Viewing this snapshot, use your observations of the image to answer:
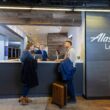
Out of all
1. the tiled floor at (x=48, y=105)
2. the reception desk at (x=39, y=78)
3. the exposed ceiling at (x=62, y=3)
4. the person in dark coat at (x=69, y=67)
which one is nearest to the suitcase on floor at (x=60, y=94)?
the tiled floor at (x=48, y=105)

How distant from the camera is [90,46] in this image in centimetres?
611

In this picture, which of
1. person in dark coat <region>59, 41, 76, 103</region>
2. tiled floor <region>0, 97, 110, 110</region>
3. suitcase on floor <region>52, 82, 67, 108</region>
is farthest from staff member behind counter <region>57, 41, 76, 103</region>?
tiled floor <region>0, 97, 110, 110</region>

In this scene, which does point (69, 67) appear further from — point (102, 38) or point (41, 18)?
point (41, 18)

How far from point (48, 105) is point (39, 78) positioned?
1.07 m

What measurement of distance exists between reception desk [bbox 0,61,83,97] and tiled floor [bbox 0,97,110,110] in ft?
1.07

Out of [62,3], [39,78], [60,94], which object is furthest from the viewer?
[39,78]

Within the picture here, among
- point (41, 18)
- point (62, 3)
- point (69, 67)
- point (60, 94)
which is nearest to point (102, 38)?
point (69, 67)

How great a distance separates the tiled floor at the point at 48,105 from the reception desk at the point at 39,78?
33cm

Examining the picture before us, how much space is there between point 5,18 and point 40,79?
2.82 metres

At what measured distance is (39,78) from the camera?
6371mm

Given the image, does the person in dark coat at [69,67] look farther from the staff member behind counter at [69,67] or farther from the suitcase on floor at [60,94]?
the suitcase on floor at [60,94]

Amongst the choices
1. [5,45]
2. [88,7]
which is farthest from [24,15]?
[5,45]

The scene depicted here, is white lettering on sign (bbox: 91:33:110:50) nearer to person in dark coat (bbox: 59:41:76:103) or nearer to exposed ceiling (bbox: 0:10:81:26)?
person in dark coat (bbox: 59:41:76:103)

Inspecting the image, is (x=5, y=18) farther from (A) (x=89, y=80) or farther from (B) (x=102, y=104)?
(B) (x=102, y=104)
